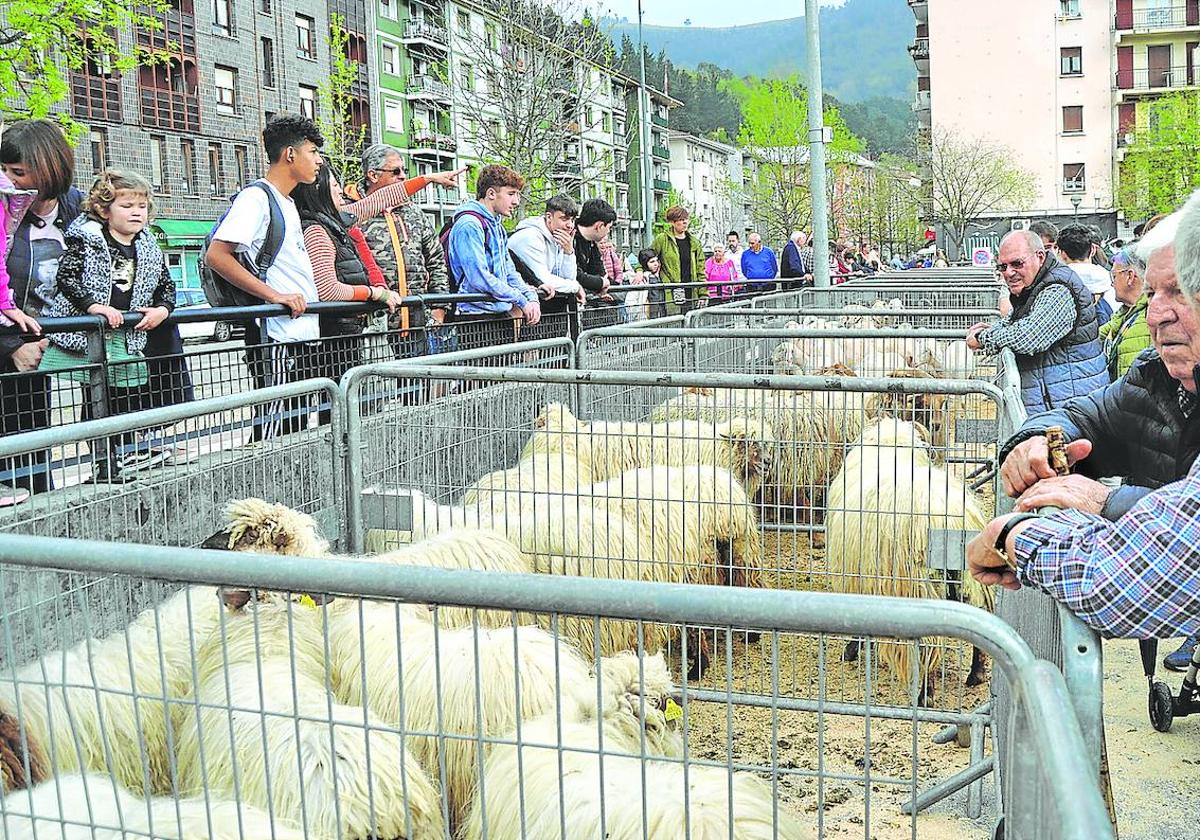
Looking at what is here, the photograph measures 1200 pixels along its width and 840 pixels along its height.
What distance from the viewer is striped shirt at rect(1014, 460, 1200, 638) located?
6.69 feet

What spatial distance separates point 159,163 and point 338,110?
8926mm

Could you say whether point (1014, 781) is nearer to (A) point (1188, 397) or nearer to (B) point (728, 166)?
(A) point (1188, 397)

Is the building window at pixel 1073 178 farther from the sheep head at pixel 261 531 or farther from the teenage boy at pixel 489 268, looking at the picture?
the sheep head at pixel 261 531

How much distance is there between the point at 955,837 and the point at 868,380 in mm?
1736

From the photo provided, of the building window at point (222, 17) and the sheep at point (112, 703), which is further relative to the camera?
the building window at point (222, 17)

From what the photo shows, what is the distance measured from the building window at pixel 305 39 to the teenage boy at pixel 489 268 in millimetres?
45761

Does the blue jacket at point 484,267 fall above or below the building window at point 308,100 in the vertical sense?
below

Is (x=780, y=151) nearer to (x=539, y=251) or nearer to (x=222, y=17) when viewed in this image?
(x=222, y=17)

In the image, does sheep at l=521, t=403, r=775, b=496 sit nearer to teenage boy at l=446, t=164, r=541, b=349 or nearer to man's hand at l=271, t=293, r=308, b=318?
man's hand at l=271, t=293, r=308, b=318

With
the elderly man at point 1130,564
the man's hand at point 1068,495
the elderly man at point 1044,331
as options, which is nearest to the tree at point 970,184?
the elderly man at point 1044,331

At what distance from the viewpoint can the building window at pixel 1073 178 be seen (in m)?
65.2

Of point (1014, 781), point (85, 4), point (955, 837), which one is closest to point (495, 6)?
point (85, 4)

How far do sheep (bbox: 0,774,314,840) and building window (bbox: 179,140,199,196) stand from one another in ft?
151

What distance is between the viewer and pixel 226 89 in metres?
47.4
